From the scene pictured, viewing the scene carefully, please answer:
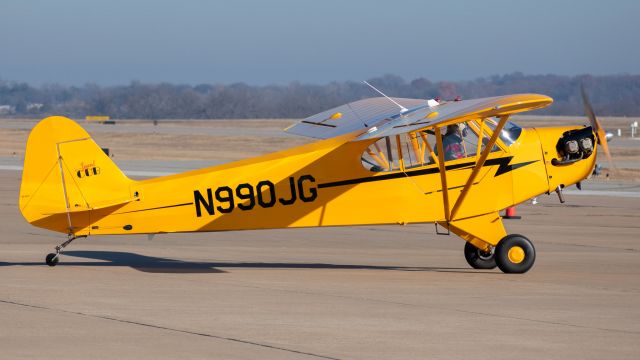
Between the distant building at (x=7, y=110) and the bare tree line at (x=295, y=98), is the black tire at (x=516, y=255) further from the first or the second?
the distant building at (x=7, y=110)

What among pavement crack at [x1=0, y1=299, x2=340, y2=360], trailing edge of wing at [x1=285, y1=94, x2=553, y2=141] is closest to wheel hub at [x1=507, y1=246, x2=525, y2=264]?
trailing edge of wing at [x1=285, y1=94, x2=553, y2=141]

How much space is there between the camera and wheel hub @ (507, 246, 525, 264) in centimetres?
1370

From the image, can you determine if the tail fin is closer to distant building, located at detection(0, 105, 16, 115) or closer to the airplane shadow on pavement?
the airplane shadow on pavement

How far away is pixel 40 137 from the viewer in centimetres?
1295

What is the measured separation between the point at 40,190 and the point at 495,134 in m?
5.59

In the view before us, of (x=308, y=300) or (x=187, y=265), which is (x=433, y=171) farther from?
(x=187, y=265)

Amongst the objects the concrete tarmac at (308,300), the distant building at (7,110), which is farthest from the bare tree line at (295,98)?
the concrete tarmac at (308,300)

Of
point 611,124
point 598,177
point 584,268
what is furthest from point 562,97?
point 584,268

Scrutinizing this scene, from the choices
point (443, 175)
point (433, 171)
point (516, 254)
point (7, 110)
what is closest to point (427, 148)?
point (433, 171)

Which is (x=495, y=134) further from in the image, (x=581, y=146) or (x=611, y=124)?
(x=611, y=124)

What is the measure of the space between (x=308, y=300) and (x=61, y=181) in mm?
3568

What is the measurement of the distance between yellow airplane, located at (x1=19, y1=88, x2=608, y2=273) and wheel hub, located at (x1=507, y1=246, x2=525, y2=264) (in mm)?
13

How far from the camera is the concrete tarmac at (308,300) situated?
8.95 metres

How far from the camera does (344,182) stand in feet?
44.2
